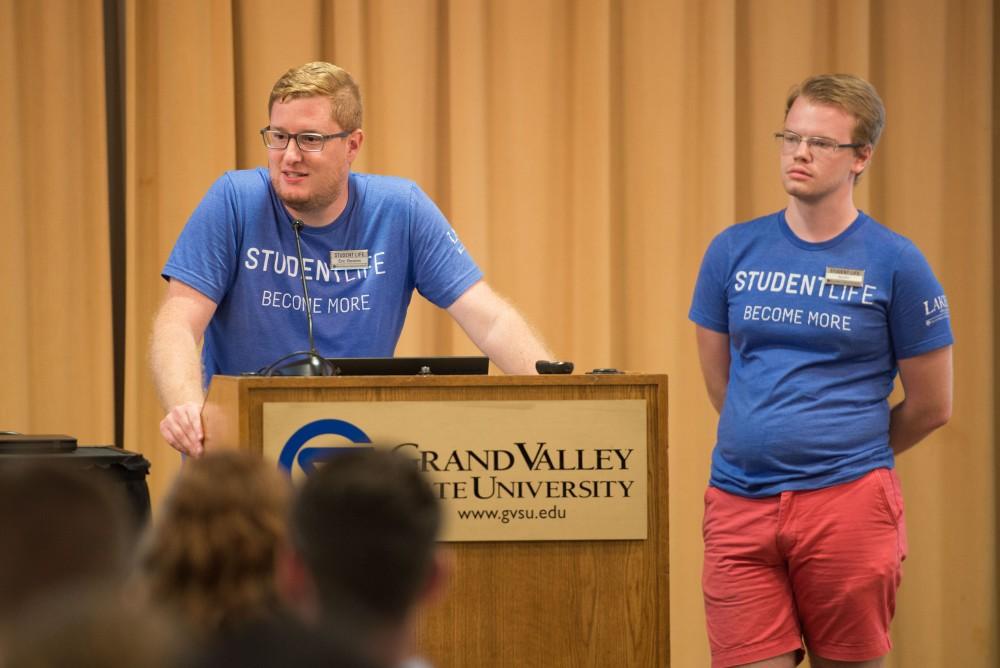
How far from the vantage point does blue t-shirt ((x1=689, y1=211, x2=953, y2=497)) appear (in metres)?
2.97


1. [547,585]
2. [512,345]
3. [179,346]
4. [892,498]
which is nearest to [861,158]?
[892,498]

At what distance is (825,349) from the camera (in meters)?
3.00

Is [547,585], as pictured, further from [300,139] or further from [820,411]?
[300,139]

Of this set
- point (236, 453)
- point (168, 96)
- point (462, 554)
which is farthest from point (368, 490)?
point (168, 96)

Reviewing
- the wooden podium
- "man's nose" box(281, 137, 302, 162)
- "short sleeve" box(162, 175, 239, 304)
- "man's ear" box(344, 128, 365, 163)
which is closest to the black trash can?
"short sleeve" box(162, 175, 239, 304)

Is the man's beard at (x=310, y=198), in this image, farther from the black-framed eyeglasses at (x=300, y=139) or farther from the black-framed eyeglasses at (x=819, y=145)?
the black-framed eyeglasses at (x=819, y=145)

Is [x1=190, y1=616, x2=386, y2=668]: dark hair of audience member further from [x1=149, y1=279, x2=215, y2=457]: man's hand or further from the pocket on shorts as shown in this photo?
the pocket on shorts

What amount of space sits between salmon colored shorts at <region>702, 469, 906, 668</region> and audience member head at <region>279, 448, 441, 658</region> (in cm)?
182

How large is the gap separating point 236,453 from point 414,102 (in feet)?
11.5

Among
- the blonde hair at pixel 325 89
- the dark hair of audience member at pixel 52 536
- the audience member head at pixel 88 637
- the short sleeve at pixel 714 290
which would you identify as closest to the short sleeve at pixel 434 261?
the blonde hair at pixel 325 89

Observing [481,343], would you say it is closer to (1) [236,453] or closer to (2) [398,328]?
(2) [398,328]

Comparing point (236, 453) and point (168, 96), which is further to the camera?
point (168, 96)

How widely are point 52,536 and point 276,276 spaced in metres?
2.01

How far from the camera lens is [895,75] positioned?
5070mm
